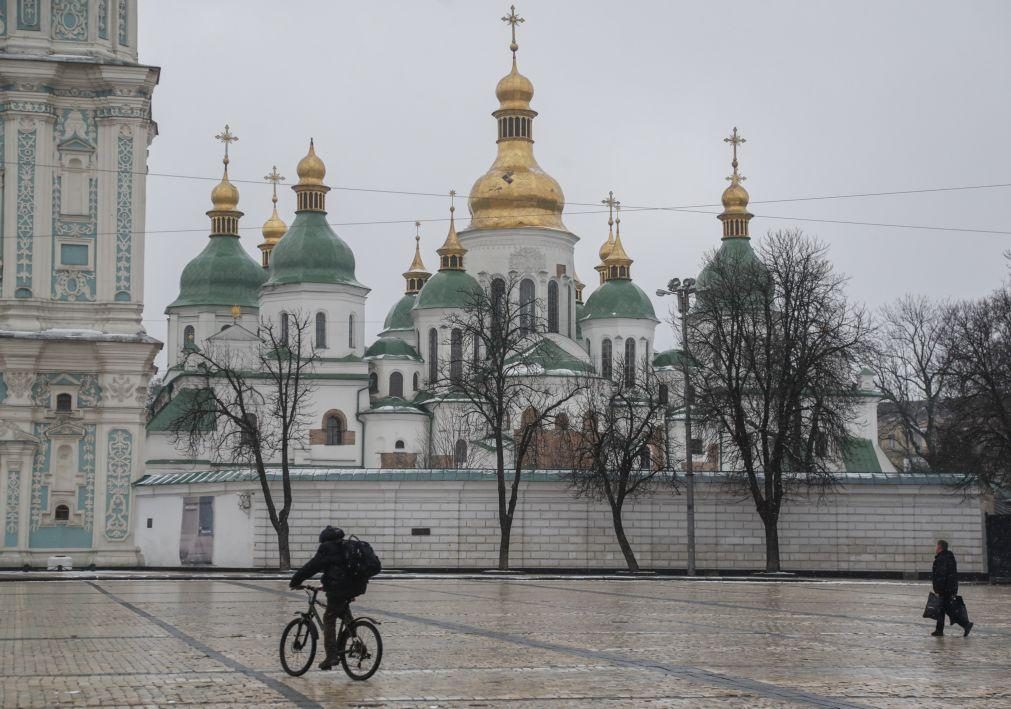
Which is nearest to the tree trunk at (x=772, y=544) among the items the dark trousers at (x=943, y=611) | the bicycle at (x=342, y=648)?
the dark trousers at (x=943, y=611)

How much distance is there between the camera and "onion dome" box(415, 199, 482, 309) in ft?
272

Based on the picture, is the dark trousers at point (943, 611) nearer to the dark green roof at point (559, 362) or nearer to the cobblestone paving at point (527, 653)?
the cobblestone paving at point (527, 653)

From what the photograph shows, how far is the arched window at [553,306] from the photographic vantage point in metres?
84.1

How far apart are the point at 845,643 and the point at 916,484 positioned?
82.3 ft

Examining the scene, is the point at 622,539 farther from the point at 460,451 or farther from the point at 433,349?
the point at 433,349

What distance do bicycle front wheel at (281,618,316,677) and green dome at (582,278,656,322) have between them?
2848 inches

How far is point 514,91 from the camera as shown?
286ft

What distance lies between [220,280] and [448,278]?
13.8 m

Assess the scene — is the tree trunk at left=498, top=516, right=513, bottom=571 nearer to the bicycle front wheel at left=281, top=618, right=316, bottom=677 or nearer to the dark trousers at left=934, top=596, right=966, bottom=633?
the dark trousers at left=934, top=596, right=966, bottom=633

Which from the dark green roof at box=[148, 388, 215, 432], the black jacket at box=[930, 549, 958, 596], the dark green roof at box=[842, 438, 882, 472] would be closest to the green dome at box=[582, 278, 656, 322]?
the dark green roof at box=[842, 438, 882, 472]

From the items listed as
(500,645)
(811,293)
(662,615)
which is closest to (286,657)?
(500,645)

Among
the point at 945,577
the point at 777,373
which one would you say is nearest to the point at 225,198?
the point at 777,373

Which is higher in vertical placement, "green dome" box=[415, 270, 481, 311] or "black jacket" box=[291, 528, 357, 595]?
"green dome" box=[415, 270, 481, 311]

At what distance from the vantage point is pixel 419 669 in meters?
14.8
